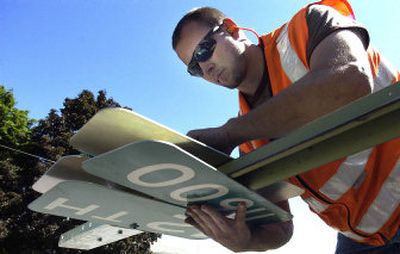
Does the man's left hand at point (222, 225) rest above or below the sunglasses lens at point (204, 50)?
below

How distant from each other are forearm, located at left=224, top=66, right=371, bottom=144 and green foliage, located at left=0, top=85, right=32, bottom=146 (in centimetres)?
2541

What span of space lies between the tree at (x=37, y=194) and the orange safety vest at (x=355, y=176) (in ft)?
56.5

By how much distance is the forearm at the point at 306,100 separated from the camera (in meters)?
1.14

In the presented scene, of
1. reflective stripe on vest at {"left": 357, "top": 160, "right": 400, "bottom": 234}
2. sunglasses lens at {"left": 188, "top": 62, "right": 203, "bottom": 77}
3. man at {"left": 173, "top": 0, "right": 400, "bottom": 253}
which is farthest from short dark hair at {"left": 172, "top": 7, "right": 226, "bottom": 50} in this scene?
reflective stripe on vest at {"left": 357, "top": 160, "right": 400, "bottom": 234}

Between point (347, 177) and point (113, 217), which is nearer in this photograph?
point (347, 177)

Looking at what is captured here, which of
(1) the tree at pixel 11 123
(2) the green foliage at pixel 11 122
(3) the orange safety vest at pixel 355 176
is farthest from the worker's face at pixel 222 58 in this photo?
(2) the green foliage at pixel 11 122

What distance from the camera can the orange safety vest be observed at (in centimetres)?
150

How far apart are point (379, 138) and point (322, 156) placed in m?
0.15

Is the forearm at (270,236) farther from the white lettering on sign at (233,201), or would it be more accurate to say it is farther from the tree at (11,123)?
the tree at (11,123)

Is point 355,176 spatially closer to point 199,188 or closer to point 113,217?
point 199,188

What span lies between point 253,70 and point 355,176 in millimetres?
605

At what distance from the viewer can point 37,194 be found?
805 inches

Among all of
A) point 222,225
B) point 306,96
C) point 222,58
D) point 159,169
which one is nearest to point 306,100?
point 306,96

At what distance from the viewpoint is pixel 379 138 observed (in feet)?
3.26
